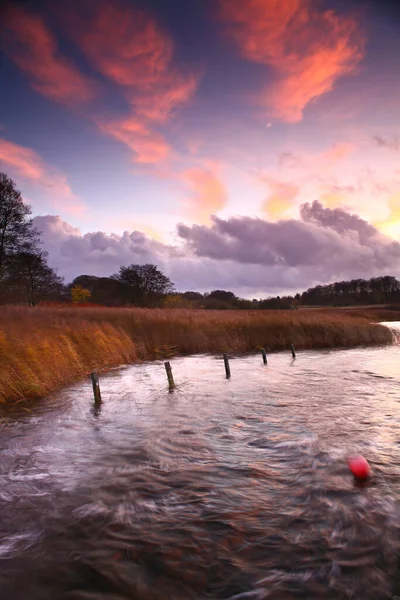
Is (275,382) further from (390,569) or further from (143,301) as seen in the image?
(143,301)

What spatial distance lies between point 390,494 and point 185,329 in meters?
21.9

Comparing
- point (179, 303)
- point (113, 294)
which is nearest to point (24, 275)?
point (179, 303)

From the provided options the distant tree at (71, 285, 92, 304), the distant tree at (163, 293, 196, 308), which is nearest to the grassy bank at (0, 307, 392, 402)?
the distant tree at (163, 293, 196, 308)

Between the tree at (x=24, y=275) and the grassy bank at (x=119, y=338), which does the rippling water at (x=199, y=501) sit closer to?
the grassy bank at (x=119, y=338)

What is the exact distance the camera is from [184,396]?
14.2m

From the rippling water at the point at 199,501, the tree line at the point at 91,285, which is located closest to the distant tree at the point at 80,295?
the tree line at the point at 91,285

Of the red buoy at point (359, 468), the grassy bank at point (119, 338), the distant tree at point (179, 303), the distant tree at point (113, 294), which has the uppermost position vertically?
the distant tree at point (113, 294)

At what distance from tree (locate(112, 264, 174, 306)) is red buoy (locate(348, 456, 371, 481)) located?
62.1m

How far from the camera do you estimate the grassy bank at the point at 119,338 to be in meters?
13.6

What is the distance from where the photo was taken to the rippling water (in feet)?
13.7

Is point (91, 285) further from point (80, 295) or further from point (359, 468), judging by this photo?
point (359, 468)

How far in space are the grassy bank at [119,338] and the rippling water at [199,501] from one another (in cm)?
212

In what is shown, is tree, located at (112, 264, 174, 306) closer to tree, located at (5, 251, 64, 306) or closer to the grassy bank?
tree, located at (5, 251, 64, 306)

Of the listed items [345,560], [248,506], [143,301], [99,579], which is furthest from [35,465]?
[143,301]
